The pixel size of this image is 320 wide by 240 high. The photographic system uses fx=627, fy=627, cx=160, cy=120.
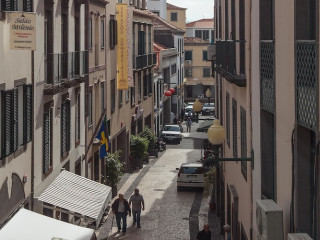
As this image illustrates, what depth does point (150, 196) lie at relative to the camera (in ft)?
94.7

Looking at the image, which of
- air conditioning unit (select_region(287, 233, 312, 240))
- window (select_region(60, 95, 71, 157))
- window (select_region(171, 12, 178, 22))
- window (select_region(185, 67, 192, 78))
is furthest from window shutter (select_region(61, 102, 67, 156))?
window (select_region(171, 12, 178, 22))

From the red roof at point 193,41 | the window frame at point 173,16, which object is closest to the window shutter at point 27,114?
the red roof at point 193,41

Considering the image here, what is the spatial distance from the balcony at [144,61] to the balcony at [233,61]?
64.0 feet

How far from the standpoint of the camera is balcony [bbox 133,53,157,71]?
39.6 m

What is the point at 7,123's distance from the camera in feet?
46.9

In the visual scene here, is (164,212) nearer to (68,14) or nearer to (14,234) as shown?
(68,14)

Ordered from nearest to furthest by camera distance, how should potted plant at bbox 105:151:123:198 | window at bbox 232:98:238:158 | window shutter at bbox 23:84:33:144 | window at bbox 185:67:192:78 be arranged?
window shutter at bbox 23:84:33:144 < window at bbox 232:98:238:158 < potted plant at bbox 105:151:123:198 < window at bbox 185:67:192:78

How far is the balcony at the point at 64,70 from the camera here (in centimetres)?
1873

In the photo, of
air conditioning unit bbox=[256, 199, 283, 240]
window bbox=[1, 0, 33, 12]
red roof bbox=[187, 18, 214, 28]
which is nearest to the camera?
air conditioning unit bbox=[256, 199, 283, 240]

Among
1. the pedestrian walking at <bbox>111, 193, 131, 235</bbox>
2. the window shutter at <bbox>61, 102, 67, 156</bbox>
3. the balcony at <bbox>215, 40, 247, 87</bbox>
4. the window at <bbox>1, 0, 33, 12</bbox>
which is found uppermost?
the window at <bbox>1, 0, 33, 12</bbox>

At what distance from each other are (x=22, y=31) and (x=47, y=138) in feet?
18.1

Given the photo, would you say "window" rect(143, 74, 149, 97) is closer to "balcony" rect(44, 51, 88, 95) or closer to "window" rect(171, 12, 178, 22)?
"balcony" rect(44, 51, 88, 95)

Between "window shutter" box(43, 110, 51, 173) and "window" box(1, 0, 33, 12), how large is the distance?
363cm

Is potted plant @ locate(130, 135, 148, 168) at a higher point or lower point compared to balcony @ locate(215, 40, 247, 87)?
lower
